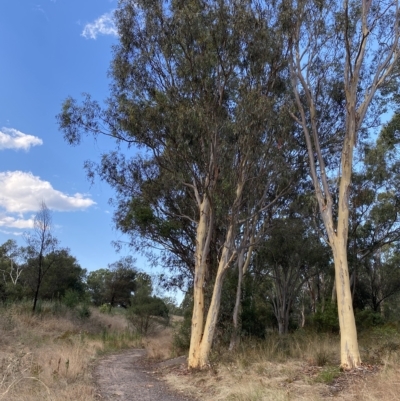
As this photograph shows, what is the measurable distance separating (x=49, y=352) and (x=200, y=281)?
5.28 metres

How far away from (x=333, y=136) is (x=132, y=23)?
8142 millimetres

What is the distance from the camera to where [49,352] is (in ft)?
43.5

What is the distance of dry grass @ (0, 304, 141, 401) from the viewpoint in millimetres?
7730

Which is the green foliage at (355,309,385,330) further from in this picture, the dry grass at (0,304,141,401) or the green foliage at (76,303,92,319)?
the green foliage at (76,303,92,319)

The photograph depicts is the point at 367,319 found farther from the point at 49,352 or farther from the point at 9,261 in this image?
the point at 9,261

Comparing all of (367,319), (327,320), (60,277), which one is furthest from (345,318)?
(60,277)

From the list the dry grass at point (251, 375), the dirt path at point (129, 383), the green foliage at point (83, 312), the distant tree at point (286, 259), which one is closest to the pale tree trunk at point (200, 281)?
the dry grass at point (251, 375)

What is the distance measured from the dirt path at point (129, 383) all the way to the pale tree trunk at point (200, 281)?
1.43m

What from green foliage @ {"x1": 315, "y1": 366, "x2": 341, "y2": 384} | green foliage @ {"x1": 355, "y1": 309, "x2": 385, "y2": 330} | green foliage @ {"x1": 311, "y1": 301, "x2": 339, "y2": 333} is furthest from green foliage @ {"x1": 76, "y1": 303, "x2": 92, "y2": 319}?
green foliage @ {"x1": 315, "y1": 366, "x2": 341, "y2": 384}

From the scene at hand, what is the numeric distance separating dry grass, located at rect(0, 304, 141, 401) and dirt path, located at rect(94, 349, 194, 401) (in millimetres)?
408

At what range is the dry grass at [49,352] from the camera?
773 cm

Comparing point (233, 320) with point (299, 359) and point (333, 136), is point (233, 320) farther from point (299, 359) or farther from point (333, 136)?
point (333, 136)

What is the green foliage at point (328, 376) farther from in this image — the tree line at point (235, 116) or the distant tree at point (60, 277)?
the distant tree at point (60, 277)

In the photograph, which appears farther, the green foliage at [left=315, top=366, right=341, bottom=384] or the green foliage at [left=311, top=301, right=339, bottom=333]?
the green foliage at [left=311, top=301, right=339, bottom=333]
